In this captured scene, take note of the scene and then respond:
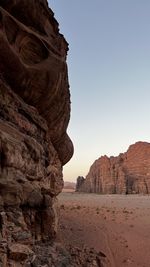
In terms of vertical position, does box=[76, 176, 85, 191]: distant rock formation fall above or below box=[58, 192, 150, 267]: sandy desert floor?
above

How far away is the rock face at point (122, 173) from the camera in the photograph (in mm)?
90750

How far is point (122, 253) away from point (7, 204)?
8766 millimetres

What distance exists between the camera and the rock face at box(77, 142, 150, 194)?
90750 mm

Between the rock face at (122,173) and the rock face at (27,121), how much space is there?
81180mm

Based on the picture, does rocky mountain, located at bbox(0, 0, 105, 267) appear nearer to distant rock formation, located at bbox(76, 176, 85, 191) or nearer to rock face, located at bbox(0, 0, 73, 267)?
rock face, located at bbox(0, 0, 73, 267)

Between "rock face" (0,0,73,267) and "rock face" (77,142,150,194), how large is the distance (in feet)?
266

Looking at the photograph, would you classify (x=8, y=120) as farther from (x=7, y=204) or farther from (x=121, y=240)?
(x=121, y=240)

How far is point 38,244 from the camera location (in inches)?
320

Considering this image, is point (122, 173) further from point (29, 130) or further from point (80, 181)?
point (29, 130)

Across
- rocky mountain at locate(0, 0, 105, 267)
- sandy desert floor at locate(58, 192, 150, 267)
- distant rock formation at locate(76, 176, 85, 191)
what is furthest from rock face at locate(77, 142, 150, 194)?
rocky mountain at locate(0, 0, 105, 267)

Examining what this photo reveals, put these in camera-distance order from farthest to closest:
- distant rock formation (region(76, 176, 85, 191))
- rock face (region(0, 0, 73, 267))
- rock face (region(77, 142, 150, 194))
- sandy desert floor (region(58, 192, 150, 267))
Answer: distant rock formation (region(76, 176, 85, 191)) < rock face (region(77, 142, 150, 194)) < sandy desert floor (region(58, 192, 150, 267)) < rock face (region(0, 0, 73, 267))

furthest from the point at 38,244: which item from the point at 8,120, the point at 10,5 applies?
the point at 10,5

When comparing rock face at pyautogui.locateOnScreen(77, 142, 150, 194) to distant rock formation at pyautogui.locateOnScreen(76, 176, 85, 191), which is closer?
rock face at pyautogui.locateOnScreen(77, 142, 150, 194)

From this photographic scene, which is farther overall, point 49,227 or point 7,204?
point 49,227
